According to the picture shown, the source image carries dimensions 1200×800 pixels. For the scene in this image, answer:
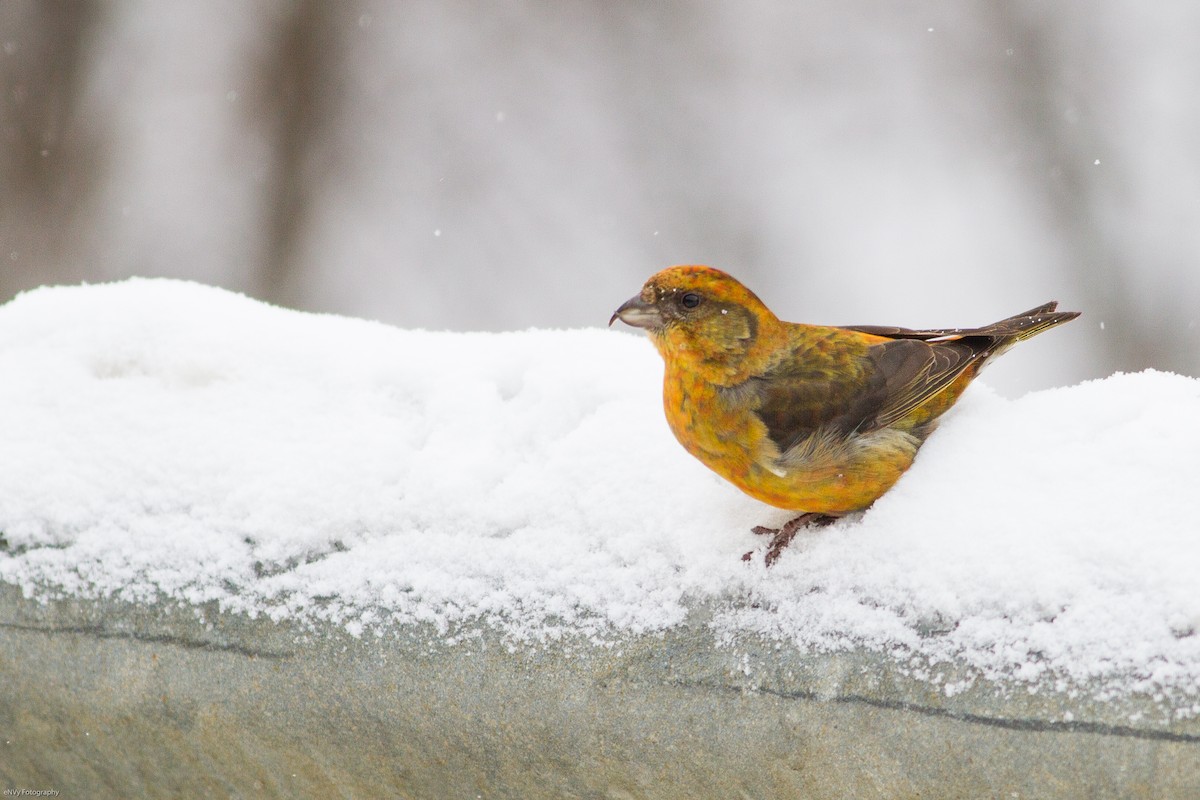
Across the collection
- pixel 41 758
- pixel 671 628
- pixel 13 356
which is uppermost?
pixel 13 356

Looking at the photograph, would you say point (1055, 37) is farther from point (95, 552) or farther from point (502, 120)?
point (95, 552)

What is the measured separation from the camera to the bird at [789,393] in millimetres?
2377

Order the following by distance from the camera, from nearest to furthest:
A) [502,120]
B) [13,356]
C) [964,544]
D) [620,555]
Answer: [964,544]
[620,555]
[13,356]
[502,120]

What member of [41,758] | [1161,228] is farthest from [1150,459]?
[1161,228]

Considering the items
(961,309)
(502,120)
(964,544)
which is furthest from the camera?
(502,120)

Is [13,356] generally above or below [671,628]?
above

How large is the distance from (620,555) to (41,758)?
56.7 inches

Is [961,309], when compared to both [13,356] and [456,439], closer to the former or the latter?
[456,439]

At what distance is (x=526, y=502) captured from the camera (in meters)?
2.53

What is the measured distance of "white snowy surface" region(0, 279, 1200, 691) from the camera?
203 centimetres

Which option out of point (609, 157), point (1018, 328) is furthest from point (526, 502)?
point (609, 157)

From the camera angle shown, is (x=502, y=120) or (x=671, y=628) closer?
(x=671, y=628)

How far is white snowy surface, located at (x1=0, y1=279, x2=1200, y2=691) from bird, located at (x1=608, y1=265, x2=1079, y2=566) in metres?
0.08

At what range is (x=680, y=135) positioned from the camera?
7.96m
